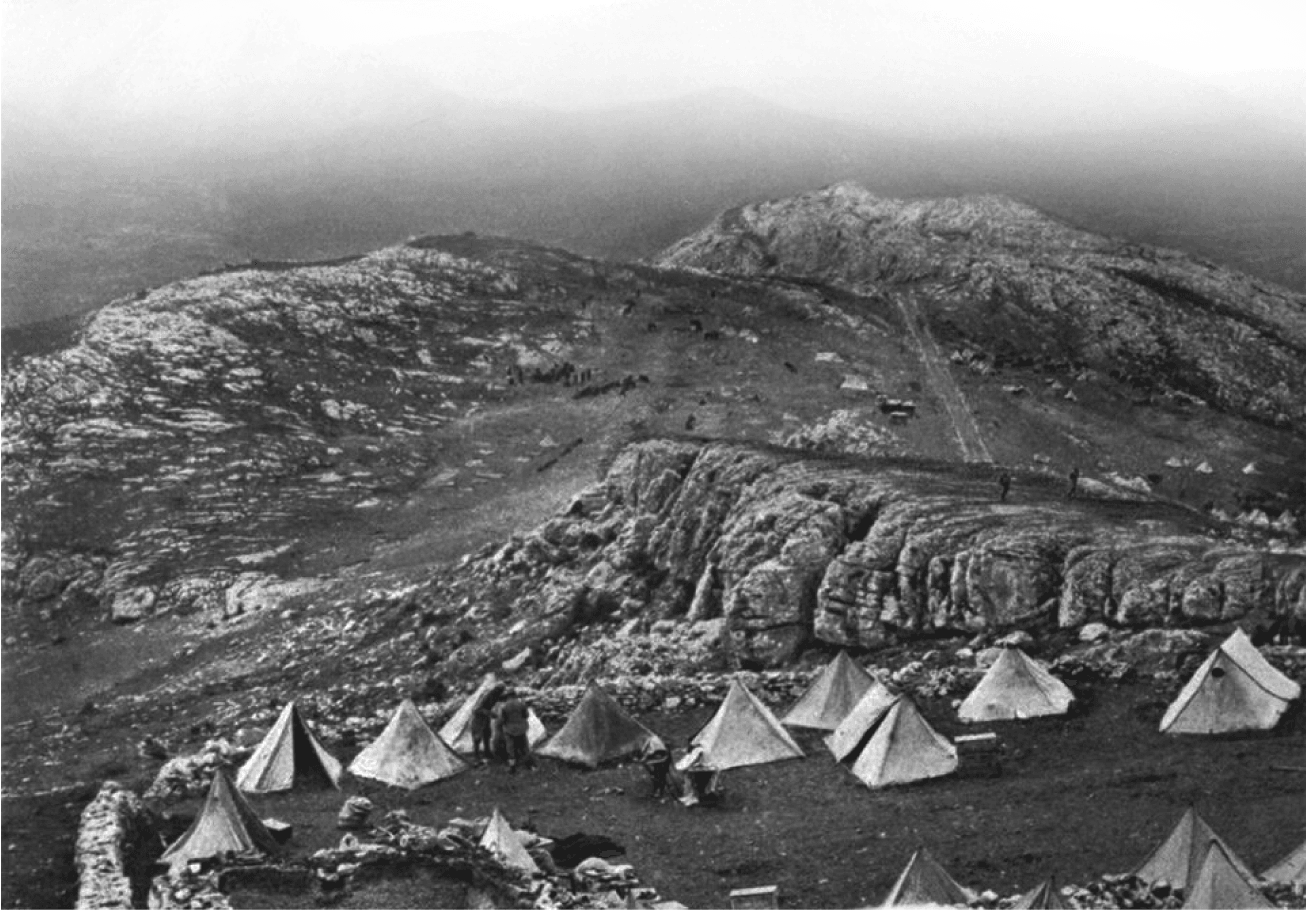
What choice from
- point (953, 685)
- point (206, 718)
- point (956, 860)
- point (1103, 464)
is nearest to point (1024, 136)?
point (1103, 464)

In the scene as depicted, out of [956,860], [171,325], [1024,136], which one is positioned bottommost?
[171,325]

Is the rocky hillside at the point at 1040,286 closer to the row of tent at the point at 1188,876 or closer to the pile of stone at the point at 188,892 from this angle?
the row of tent at the point at 1188,876

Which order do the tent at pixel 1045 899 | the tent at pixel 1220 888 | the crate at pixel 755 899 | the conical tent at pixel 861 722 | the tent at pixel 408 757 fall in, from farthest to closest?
the tent at pixel 408 757
the conical tent at pixel 861 722
the crate at pixel 755 899
the tent at pixel 1220 888
the tent at pixel 1045 899

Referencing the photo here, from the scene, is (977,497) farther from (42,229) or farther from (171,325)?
(42,229)

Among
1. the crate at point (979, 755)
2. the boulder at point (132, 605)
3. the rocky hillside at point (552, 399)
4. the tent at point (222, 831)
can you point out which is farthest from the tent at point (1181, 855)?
the boulder at point (132, 605)

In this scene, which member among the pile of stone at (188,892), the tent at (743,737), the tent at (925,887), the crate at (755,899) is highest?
the tent at (925,887)

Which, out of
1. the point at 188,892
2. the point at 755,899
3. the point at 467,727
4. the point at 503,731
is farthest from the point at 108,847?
the point at 755,899

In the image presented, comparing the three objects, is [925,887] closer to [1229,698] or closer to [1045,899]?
[1045,899]
